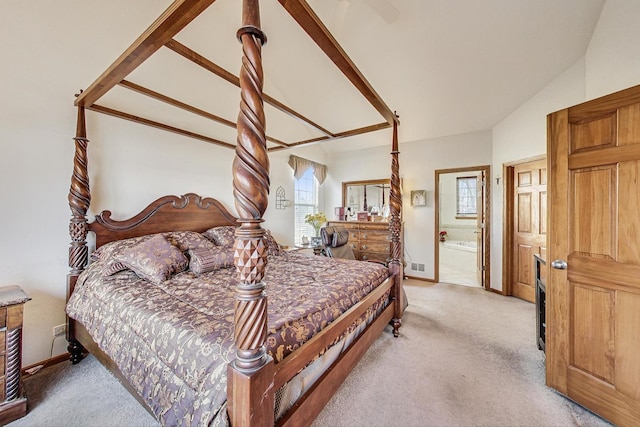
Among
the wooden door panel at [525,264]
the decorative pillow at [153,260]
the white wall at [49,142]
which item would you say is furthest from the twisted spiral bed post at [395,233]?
the white wall at [49,142]

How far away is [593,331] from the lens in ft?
5.12

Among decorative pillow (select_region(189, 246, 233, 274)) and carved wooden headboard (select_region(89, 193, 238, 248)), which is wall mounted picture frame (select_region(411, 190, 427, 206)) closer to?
carved wooden headboard (select_region(89, 193, 238, 248))

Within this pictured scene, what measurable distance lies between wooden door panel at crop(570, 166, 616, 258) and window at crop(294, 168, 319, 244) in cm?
395

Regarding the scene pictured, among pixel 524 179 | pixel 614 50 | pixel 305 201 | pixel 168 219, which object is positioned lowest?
pixel 168 219

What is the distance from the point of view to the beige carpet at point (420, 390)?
1.54 meters

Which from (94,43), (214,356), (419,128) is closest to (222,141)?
(94,43)

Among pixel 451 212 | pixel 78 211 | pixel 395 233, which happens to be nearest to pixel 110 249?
pixel 78 211

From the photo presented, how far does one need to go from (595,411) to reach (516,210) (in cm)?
281

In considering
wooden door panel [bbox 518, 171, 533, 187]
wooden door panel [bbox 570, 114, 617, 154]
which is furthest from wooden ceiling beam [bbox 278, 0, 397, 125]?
wooden door panel [bbox 518, 171, 533, 187]

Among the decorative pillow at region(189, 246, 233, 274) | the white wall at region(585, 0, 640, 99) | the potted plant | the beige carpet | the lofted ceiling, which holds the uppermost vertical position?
the lofted ceiling

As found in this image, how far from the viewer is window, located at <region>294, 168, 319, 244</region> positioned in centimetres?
496

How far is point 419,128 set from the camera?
4348 millimetres

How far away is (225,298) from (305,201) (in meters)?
3.69

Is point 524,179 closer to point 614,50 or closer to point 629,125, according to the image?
point 614,50
